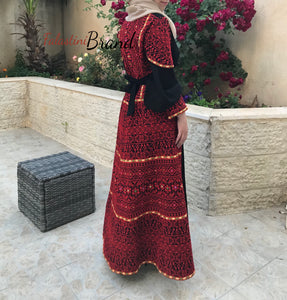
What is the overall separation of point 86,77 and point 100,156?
118 cm

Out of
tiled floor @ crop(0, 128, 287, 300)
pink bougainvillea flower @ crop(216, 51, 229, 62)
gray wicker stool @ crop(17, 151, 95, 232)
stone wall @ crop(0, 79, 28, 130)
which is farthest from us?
stone wall @ crop(0, 79, 28, 130)

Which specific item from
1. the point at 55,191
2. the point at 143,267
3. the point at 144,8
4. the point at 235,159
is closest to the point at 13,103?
the point at 55,191

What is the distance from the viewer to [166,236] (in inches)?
62.5

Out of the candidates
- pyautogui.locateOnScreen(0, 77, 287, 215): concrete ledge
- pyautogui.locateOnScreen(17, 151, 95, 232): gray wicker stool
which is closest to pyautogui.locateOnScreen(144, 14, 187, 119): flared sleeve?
pyautogui.locateOnScreen(0, 77, 287, 215): concrete ledge

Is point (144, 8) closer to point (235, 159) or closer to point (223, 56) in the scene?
point (235, 159)

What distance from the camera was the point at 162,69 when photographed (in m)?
1.35

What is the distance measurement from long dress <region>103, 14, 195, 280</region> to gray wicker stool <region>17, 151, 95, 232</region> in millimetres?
669

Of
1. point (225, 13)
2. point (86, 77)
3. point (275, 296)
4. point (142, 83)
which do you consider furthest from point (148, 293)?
point (86, 77)

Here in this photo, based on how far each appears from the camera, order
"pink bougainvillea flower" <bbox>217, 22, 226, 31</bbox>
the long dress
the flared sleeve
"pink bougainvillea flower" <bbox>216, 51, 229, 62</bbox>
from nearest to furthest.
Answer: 1. the flared sleeve
2. the long dress
3. "pink bougainvillea flower" <bbox>217, 22, 226, 31</bbox>
4. "pink bougainvillea flower" <bbox>216, 51, 229, 62</bbox>

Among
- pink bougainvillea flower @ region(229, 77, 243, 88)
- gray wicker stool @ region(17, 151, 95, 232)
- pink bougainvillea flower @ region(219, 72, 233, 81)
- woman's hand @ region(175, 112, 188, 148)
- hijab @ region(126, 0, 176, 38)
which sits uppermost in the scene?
hijab @ region(126, 0, 176, 38)

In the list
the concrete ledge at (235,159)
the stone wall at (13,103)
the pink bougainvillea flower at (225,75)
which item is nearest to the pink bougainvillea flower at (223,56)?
the pink bougainvillea flower at (225,75)

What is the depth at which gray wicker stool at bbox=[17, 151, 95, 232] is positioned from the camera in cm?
216

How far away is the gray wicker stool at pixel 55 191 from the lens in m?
2.16

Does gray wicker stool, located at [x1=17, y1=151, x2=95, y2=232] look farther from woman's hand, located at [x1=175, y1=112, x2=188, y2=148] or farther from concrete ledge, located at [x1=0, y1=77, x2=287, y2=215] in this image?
woman's hand, located at [x1=175, y1=112, x2=188, y2=148]
